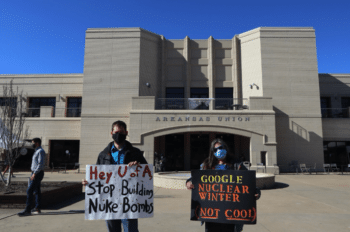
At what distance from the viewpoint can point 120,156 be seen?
378 centimetres

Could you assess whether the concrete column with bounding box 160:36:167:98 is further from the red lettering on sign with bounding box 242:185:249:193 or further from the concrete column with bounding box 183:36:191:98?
the red lettering on sign with bounding box 242:185:249:193

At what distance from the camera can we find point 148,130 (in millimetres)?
19859

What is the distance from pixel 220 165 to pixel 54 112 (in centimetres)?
2515

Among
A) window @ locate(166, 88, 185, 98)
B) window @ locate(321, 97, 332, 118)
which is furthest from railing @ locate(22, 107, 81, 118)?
window @ locate(321, 97, 332, 118)

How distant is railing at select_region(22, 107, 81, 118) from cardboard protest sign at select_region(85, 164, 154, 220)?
2286cm

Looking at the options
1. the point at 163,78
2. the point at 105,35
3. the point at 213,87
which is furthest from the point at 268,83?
the point at 105,35

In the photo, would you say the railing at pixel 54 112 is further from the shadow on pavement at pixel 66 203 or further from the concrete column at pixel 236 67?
the shadow on pavement at pixel 66 203

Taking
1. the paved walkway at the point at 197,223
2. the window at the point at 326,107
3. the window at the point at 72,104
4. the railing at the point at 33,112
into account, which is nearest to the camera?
the paved walkway at the point at 197,223

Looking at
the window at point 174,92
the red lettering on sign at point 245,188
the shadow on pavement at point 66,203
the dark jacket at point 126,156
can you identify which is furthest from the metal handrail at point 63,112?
the red lettering on sign at point 245,188

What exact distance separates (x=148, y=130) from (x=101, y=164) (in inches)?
635

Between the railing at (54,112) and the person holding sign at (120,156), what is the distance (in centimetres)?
2284

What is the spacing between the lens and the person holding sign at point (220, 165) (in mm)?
3680

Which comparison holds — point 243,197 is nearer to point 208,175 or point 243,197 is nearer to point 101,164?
point 208,175

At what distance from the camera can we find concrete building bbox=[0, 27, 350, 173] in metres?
20.0
